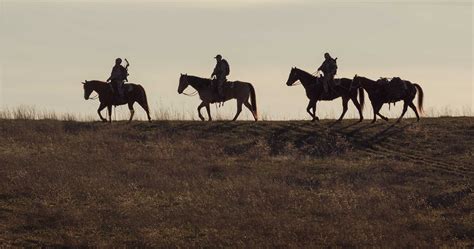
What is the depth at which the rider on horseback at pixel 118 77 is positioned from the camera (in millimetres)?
39000

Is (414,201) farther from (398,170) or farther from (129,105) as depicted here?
(129,105)

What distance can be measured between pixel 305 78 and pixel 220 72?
139 inches

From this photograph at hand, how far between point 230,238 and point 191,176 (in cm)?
726

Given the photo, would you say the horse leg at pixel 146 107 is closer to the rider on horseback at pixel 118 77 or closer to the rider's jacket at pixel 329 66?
the rider on horseback at pixel 118 77

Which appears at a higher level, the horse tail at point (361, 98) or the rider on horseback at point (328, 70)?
the rider on horseback at point (328, 70)

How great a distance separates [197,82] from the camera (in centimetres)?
4038

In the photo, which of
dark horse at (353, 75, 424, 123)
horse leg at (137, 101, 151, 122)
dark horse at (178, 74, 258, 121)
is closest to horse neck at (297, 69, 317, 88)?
dark horse at (353, 75, 424, 123)

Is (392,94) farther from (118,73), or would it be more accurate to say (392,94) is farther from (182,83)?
(118,73)

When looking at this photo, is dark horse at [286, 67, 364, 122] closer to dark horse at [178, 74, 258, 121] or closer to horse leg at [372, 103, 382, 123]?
horse leg at [372, 103, 382, 123]

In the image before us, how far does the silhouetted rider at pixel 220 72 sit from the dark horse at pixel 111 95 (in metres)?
3.20

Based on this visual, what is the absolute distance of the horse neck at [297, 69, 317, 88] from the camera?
39469mm

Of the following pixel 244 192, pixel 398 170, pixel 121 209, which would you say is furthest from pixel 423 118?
pixel 121 209

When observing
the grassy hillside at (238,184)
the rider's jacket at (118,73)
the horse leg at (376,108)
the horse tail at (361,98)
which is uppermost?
the rider's jacket at (118,73)

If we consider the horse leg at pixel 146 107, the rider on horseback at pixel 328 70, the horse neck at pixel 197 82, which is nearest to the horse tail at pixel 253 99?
the horse neck at pixel 197 82
